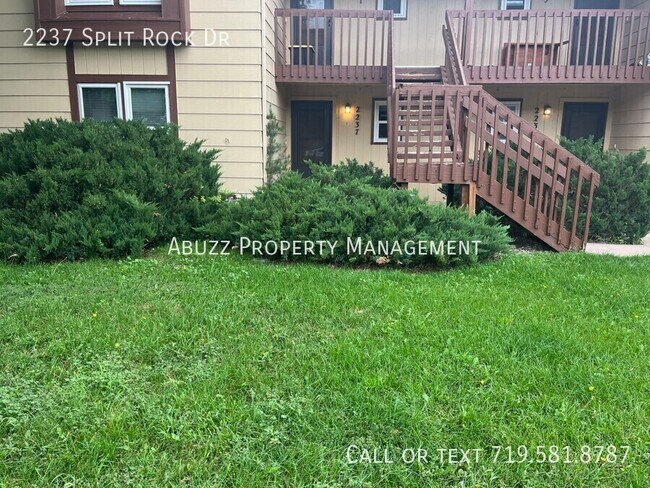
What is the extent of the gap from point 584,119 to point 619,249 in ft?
16.5

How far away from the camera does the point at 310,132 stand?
10.3 m

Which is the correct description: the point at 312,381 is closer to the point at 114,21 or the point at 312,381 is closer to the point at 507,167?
the point at 507,167

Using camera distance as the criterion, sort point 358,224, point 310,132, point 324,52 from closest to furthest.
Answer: point 358,224 < point 324,52 < point 310,132

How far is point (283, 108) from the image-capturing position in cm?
966

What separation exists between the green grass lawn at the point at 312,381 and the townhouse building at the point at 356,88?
7.56 ft

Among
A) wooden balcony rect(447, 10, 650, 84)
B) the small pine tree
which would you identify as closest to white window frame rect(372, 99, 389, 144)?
wooden balcony rect(447, 10, 650, 84)

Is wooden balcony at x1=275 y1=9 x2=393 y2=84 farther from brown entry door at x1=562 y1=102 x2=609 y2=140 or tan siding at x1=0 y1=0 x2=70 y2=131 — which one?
brown entry door at x1=562 y1=102 x2=609 y2=140

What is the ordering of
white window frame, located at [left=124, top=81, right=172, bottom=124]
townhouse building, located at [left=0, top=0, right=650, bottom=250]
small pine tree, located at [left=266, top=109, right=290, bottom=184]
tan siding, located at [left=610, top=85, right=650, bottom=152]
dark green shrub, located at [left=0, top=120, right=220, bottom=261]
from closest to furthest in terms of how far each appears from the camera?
dark green shrub, located at [left=0, top=120, right=220, bottom=261], townhouse building, located at [left=0, top=0, right=650, bottom=250], white window frame, located at [left=124, top=81, right=172, bottom=124], small pine tree, located at [left=266, top=109, right=290, bottom=184], tan siding, located at [left=610, top=85, right=650, bottom=152]

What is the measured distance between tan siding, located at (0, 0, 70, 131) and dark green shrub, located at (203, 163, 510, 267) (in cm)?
395

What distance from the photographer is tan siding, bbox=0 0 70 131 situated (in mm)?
7188

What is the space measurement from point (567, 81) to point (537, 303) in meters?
6.26

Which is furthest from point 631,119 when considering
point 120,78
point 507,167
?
point 120,78

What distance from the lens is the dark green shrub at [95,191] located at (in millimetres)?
4973

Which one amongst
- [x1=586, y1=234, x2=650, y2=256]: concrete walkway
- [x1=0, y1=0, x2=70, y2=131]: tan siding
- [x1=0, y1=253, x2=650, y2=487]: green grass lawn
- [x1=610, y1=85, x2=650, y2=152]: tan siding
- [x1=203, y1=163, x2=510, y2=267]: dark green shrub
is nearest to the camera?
[x1=0, y1=253, x2=650, y2=487]: green grass lawn
